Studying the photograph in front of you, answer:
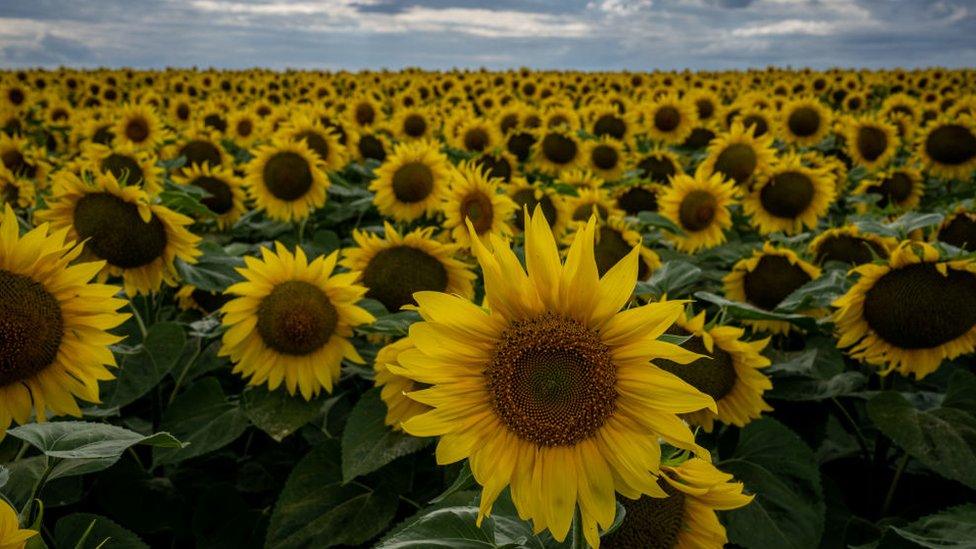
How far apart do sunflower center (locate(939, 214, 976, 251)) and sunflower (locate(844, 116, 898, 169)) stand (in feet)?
16.1

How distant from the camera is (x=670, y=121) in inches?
348

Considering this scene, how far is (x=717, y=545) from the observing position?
170 centimetres

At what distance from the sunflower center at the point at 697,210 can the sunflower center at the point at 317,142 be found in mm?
3062

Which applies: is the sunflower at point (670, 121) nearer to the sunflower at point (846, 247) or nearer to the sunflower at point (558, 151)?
the sunflower at point (558, 151)

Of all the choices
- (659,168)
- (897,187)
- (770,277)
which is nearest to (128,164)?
(770,277)

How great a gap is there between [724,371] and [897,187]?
17.6 feet

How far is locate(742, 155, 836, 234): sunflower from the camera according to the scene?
5.22 m

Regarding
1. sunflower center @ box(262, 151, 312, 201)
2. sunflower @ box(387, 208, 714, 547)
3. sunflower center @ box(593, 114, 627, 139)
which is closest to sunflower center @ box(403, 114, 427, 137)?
sunflower center @ box(593, 114, 627, 139)

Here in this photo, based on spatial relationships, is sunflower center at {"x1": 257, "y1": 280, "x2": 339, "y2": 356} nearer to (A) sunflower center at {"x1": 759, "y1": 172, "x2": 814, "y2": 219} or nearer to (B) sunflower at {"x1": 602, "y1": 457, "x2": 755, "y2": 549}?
(B) sunflower at {"x1": 602, "y1": 457, "x2": 755, "y2": 549}

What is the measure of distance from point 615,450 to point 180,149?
6.20m

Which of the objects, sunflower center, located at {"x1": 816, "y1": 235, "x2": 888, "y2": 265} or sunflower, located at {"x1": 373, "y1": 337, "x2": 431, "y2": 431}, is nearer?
sunflower, located at {"x1": 373, "y1": 337, "x2": 431, "y2": 431}

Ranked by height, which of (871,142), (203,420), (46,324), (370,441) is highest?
(871,142)

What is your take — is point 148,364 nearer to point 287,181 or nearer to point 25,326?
point 25,326

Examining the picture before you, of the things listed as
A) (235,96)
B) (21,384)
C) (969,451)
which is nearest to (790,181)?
(969,451)
